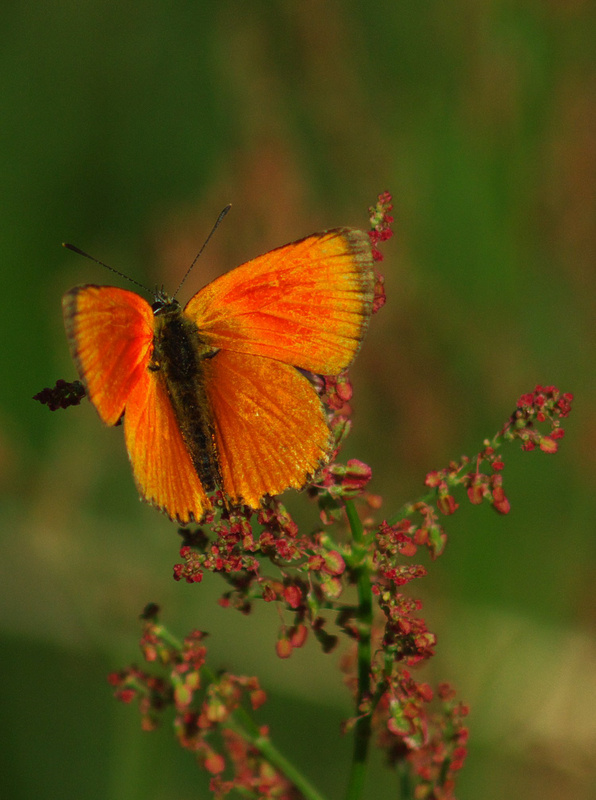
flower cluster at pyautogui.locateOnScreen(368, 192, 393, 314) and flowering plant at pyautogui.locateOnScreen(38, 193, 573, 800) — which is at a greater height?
flower cluster at pyautogui.locateOnScreen(368, 192, 393, 314)

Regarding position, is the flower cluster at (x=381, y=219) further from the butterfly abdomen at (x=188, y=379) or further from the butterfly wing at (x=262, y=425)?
the butterfly abdomen at (x=188, y=379)

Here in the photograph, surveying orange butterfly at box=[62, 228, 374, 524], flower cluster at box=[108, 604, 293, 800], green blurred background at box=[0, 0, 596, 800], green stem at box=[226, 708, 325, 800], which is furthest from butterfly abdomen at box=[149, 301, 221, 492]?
green blurred background at box=[0, 0, 596, 800]

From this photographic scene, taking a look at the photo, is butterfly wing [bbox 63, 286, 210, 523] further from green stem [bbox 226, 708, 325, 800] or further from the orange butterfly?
green stem [bbox 226, 708, 325, 800]

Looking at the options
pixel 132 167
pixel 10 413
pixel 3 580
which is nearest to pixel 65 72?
pixel 132 167

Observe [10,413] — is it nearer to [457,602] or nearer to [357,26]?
[457,602]

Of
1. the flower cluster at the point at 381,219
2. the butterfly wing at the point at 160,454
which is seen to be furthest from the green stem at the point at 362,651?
the flower cluster at the point at 381,219

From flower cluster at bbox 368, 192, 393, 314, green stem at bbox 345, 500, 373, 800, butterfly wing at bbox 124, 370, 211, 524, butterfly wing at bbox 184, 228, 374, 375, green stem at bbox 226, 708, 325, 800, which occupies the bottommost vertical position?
green stem at bbox 226, 708, 325, 800
